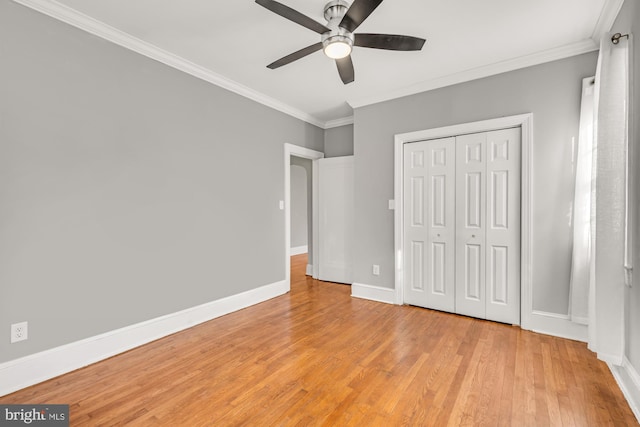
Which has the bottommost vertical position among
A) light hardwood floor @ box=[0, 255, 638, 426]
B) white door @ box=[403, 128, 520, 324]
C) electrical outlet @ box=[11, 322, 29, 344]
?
light hardwood floor @ box=[0, 255, 638, 426]

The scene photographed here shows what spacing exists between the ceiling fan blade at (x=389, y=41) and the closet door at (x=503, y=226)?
1586mm

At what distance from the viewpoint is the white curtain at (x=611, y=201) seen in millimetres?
1913

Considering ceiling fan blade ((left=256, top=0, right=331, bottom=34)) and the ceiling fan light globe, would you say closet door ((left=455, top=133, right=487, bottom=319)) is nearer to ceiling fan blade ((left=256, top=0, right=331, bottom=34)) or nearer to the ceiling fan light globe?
the ceiling fan light globe

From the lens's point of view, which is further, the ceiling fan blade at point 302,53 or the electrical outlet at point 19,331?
the ceiling fan blade at point 302,53

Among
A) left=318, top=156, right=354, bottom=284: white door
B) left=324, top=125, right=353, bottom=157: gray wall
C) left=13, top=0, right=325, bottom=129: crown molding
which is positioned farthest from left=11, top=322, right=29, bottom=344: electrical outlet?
left=324, top=125, right=353, bottom=157: gray wall

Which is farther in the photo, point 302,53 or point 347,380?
point 302,53

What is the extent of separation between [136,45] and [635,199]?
13.1ft

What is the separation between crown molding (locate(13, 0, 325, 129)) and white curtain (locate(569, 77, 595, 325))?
3404 mm

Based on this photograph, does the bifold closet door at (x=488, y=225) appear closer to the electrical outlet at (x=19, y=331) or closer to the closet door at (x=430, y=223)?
the closet door at (x=430, y=223)

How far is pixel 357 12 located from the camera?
71.1 inches

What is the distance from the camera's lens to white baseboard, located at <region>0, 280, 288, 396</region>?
6.47 ft

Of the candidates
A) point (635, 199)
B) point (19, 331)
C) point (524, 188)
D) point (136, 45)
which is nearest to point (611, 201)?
point (635, 199)

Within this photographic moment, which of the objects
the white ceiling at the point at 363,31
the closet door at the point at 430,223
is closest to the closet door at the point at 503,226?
the closet door at the point at 430,223

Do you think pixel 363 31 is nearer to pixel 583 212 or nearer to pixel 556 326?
pixel 583 212
